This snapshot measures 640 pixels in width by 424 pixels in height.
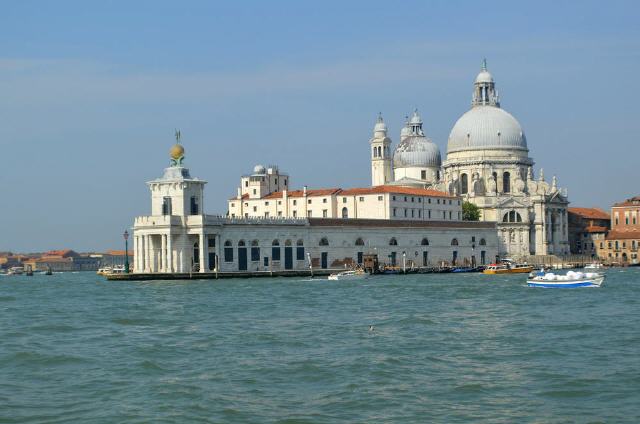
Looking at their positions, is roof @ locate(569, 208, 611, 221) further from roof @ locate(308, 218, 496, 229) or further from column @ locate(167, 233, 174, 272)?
column @ locate(167, 233, 174, 272)

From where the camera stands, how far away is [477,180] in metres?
108

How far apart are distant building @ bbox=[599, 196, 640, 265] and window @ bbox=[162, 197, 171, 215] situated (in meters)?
50.6

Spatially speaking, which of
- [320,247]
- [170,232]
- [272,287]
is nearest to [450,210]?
[320,247]

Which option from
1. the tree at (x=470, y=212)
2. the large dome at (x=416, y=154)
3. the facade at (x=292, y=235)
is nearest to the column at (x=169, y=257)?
the facade at (x=292, y=235)

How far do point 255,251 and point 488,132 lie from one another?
135ft

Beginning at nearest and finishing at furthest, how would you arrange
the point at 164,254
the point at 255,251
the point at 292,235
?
the point at 164,254 → the point at 255,251 → the point at 292,235

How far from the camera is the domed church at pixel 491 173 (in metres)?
105

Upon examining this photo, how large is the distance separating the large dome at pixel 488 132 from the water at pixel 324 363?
68.2 meters

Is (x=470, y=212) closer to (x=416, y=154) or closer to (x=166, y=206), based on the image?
(x=416, y=154)

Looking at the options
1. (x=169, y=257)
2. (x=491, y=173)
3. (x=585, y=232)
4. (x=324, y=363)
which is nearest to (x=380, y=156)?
(x=491, y=173)

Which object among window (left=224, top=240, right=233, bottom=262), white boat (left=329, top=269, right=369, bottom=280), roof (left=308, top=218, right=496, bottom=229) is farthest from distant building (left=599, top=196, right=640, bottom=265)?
window (left=224, top=240, right=233, bottom=262)

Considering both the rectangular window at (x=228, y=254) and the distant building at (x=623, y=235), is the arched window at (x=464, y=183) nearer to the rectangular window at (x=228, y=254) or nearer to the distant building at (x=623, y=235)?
the distant building at (x=623, y=235)

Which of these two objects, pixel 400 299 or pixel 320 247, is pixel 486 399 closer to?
pixel 400 299

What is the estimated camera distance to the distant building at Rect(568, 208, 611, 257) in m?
115
